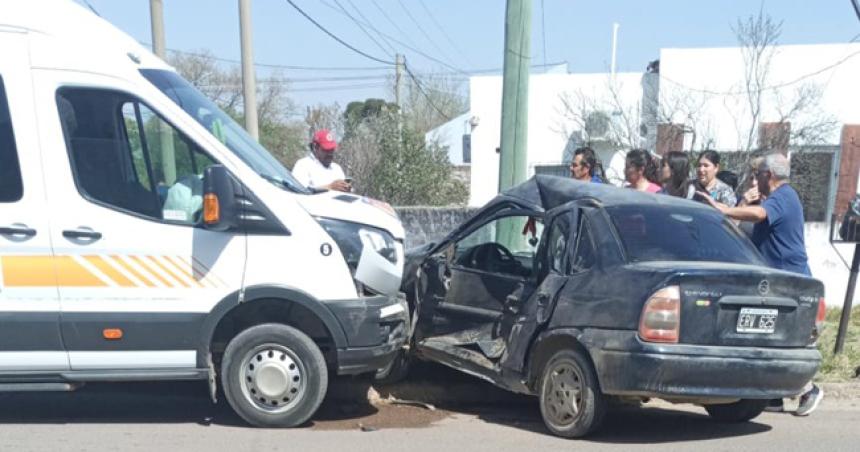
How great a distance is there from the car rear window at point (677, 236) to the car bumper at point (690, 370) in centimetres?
70

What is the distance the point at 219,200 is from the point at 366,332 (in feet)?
4.34

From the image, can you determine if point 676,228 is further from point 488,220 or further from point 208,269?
point 208,269

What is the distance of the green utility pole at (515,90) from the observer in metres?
10.2

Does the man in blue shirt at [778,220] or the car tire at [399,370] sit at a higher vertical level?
the man in blue shirt at [778,220]

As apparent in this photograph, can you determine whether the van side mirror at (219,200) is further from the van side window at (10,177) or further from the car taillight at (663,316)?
the car taillight at (663,316)

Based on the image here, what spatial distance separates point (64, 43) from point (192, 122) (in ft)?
3.19

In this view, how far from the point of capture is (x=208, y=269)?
6.48 meters

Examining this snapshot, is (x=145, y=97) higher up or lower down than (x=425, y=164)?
higher up

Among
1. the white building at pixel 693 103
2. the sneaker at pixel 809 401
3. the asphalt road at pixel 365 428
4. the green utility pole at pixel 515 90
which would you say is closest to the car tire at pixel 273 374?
the asphalt road at pixel 365 428

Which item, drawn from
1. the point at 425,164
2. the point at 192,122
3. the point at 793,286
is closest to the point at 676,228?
the point at 793,286

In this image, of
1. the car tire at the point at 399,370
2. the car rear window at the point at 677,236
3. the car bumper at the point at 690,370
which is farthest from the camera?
the car tire at the point at 399,370

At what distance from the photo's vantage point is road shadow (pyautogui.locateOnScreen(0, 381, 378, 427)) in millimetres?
7105

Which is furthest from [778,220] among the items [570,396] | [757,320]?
[570,396]

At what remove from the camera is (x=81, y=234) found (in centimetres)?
638
